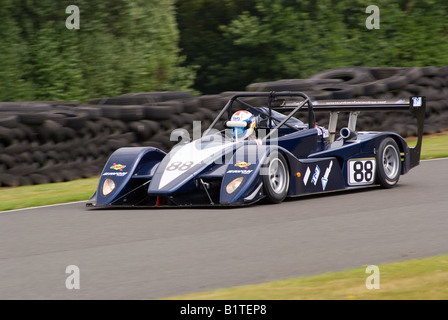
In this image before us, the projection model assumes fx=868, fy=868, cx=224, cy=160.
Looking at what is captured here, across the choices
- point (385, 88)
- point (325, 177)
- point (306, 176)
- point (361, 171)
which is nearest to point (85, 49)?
point (385, 88)

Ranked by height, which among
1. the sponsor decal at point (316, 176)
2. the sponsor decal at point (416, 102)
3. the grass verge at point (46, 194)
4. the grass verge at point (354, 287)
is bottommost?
the grass verge at point (46, 194)

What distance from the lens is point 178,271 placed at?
6.18 metres

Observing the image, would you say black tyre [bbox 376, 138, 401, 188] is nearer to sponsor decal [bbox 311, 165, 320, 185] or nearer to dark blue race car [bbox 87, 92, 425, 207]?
dark blue race car [bbox 87, 92, 425, 207]

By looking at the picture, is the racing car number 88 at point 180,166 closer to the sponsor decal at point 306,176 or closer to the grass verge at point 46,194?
the sponsor decal at point 306,176

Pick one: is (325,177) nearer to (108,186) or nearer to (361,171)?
(361,171)

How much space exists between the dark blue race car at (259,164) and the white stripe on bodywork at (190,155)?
11 millimetres

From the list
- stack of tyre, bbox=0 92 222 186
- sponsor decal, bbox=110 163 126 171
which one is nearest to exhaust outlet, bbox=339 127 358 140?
sponsor decal, bbox=110 163 126 171

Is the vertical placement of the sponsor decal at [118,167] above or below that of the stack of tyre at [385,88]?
below

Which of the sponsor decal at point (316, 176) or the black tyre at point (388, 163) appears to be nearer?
the sponsor decal at point (316, 176)

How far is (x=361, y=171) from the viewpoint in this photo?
10453 mm

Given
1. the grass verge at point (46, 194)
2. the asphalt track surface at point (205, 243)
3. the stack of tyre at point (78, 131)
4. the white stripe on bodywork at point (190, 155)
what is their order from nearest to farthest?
the asphalt track surface at point (205, 243) → the white stripe on bodywork at point (190, 155) → the grass verge at point (46, 194) → the stack of tyre at point (78, 131)

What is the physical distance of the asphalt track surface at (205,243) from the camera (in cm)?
592

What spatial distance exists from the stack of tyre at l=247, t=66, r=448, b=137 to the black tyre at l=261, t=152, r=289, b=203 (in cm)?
595

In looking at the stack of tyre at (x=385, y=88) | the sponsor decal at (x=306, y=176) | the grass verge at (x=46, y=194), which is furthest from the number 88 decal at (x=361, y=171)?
the stack of tyre at (x=385, y=88)
